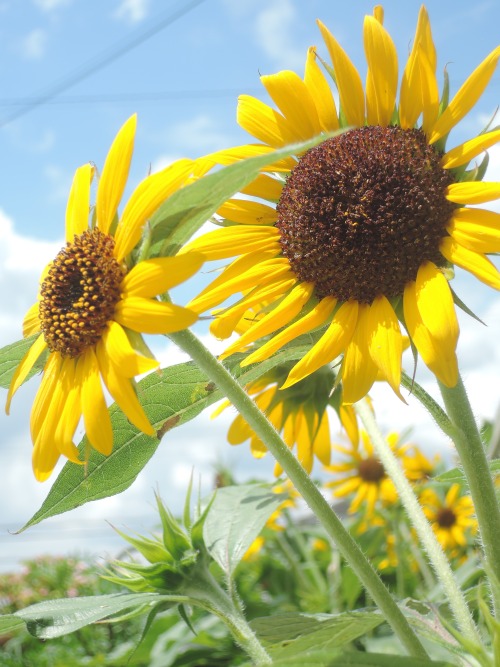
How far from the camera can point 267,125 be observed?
1.03m

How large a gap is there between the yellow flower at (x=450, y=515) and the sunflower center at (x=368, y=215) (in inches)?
74.1

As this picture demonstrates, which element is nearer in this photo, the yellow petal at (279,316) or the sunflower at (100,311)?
the sunflower at (100,311)

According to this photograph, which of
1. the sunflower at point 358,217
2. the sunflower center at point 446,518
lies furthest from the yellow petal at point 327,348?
the sunflower center at point 446,518

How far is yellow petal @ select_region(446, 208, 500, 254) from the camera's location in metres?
0.89

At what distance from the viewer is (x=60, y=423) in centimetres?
85

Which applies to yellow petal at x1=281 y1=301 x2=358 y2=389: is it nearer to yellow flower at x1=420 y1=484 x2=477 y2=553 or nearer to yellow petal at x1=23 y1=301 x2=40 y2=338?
yellow petal at x1=23 y1=301 x2=40 y2=338

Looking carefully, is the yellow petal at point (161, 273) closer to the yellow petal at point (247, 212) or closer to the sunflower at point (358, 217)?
the sunflower at point (358, 217)

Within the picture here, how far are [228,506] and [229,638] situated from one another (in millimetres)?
641

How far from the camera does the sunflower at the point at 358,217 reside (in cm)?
91

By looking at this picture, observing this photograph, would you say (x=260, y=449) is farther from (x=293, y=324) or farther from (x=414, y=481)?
(x=414, y=481)

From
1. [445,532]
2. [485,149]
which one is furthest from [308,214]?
[445,532]

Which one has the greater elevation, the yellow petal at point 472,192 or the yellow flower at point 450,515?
the yellow petal at point 472,192

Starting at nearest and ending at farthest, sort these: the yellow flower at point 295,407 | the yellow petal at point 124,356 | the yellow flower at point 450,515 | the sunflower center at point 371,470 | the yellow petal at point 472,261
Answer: the yellow petal at point 124,356, the yellow petal at point 472,261, the yellow flower at point 295,407, the yellow flower at point 450,515, the sunflower center at point 371,470

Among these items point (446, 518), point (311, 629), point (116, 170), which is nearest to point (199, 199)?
point (116, 170)
